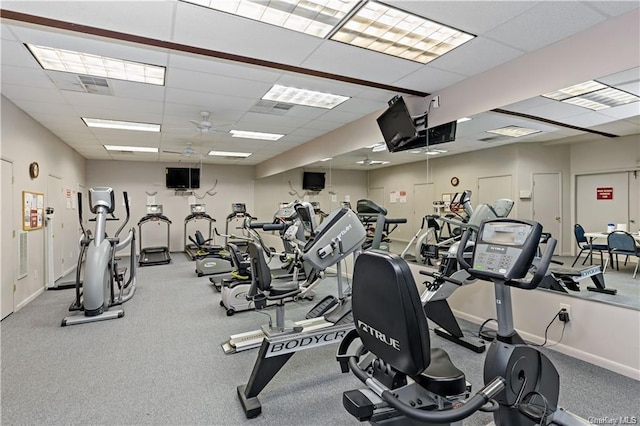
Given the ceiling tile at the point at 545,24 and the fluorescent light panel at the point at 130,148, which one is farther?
the fluorescent light panel at the point at 130,148

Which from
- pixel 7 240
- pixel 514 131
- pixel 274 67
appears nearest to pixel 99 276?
pixel 7 240

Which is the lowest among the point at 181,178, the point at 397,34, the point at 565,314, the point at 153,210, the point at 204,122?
the point at 565,314

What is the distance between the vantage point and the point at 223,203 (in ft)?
35.1

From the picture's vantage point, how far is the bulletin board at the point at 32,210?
4.54 m

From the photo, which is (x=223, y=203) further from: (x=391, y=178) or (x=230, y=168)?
(x=391, y=178)

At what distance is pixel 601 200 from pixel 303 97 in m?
A: 3.43

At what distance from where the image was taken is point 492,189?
394 centimetres

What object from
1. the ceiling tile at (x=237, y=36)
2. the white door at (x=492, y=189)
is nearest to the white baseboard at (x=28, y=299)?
the ceiling tile at (x=237, y=36)

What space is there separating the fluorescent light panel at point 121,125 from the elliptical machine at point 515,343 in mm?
5542

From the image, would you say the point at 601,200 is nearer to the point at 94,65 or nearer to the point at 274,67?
the point at 274,67

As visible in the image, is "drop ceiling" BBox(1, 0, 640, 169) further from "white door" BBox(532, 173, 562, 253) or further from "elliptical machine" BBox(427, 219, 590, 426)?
"elliptical machine" BBox(427, 219, 590, 426)

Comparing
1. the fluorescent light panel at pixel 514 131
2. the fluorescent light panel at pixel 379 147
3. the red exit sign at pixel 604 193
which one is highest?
the fluorescent light panel at pixel 379 147

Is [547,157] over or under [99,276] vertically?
over

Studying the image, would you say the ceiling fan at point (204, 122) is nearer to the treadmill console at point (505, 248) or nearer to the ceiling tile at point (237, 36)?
the ceiling tile at point (237, 36)
